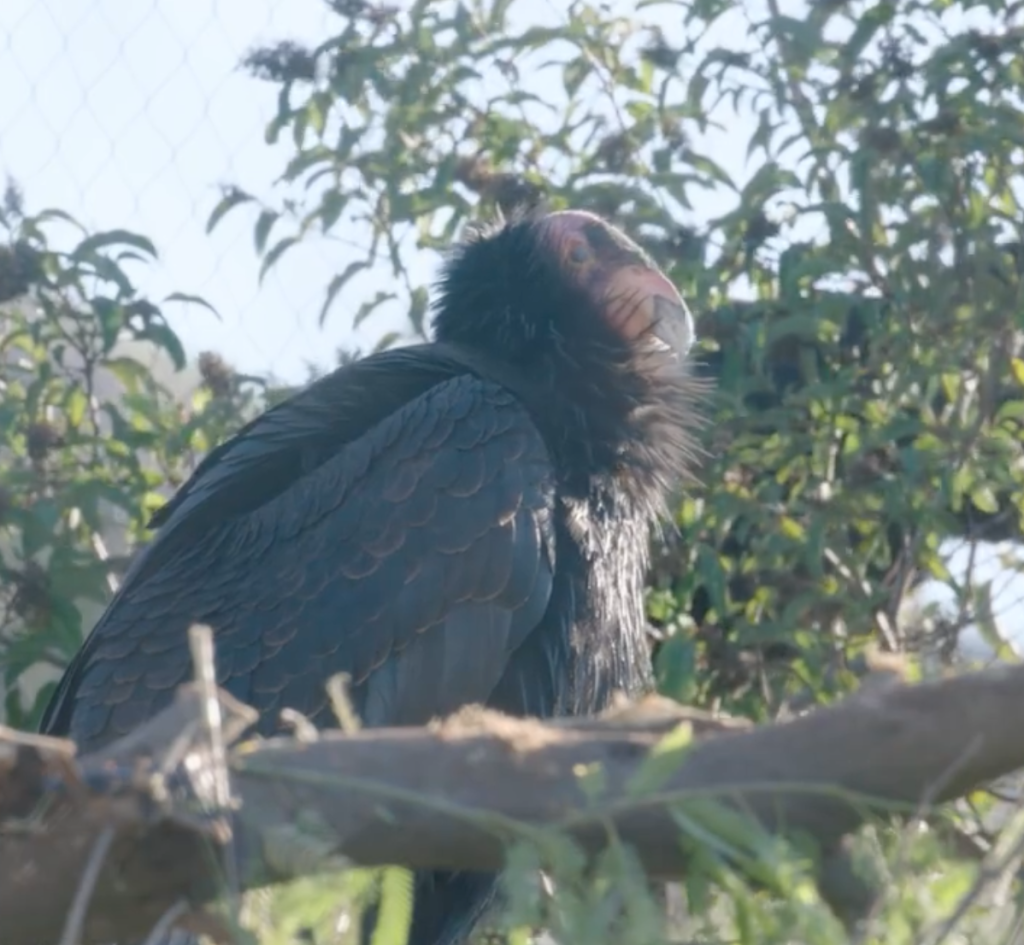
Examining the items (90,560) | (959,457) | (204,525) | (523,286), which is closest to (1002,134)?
(959,457)

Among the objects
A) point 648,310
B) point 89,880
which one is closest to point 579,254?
point 648,310

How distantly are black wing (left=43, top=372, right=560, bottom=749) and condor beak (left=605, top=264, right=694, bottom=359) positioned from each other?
0.52 meters

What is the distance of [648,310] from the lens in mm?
4715

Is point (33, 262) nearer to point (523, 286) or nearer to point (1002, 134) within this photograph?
point (523, 286)

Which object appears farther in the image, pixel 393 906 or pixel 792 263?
pixel 792 263

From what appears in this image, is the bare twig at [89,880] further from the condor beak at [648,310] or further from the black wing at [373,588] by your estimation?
the condor beak at [648,310]

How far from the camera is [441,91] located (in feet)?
16.6

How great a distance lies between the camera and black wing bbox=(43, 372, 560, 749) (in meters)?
4.03

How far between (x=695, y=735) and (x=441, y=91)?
11.6 feet

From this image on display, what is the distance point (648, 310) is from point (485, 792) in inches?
124

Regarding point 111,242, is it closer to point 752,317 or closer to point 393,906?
point 752,317

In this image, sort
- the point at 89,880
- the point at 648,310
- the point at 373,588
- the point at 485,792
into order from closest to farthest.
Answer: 1. the point at 89,880
2. the point at 485,792
3. the point at 373,588
4. the point at 648,310

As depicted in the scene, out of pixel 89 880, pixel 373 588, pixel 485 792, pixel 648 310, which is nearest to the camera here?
pixel 89 880

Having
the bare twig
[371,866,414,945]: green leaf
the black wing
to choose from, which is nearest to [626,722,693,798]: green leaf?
[371,866,414,945]: green leaf
